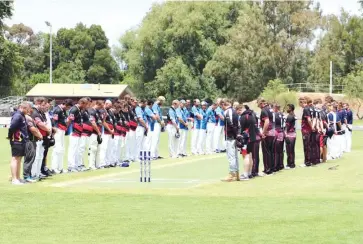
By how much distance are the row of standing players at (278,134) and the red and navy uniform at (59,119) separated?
4.99 metres

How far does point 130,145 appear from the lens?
28156mm

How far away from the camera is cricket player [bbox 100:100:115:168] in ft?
84.3

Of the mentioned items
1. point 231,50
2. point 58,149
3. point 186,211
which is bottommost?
point 186,211

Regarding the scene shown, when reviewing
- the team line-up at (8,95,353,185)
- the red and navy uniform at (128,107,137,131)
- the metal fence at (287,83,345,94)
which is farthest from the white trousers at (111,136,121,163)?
the metal fence at (287,83,345,94)

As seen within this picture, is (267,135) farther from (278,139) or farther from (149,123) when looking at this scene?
(149,123)

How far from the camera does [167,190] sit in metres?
18.6

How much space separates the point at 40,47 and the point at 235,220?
12066 centimetres

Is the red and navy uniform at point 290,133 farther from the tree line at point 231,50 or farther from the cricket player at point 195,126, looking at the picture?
the tree line at point 231,50

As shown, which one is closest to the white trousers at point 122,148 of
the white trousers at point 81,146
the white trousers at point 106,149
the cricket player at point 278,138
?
the white trousers at point 106,149

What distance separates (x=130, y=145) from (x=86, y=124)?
13.7 feet

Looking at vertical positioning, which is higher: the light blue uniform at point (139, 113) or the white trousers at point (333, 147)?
the light blue uniform at point (139, 113)

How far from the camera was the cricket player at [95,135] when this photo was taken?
24.4m

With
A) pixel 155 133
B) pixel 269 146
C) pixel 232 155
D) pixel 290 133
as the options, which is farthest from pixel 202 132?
pixel 232 155

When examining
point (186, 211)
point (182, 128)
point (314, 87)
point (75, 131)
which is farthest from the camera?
point (314, 87)
